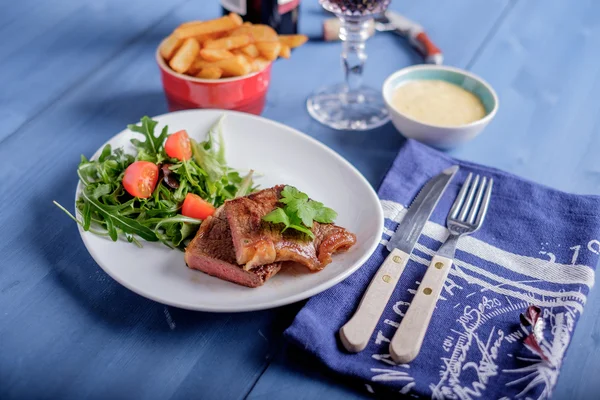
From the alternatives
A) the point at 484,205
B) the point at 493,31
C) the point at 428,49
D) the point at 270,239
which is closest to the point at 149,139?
the point at 270,239

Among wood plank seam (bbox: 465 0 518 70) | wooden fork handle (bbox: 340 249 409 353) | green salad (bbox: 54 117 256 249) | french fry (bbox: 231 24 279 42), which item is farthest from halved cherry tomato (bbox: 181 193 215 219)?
wood plank seam (bbox: 465 0 518 70)

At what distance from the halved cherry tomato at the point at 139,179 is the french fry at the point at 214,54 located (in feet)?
1.81

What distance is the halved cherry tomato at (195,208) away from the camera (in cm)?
196

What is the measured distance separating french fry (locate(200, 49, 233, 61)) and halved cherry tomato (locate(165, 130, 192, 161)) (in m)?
0.36

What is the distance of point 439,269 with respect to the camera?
6.03ft

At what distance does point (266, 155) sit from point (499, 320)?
1.00 meters

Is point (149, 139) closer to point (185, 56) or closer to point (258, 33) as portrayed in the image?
point (185, 56)

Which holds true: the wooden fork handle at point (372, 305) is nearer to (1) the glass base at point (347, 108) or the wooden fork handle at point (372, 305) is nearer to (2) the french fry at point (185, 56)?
(1) the glass base at point (347, 108)

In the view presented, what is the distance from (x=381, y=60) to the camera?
118 inches

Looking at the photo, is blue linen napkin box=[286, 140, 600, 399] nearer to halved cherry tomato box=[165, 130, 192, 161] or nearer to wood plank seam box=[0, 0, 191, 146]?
halved cherry tomato box=[165, 130, 192, 161]

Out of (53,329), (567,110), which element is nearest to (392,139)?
(567,110)

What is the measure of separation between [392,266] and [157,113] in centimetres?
129

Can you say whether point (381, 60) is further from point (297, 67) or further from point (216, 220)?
point (216, 220)

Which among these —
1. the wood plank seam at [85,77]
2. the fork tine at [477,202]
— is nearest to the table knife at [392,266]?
the fork tine at [477,202]
